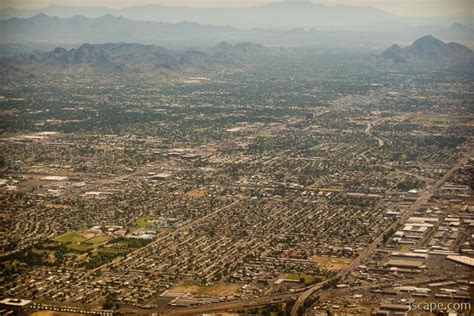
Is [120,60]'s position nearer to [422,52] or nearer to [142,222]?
[422,52]

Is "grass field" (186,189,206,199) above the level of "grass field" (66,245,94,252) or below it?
below

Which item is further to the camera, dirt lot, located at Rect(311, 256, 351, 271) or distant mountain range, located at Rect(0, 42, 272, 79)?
distant mountain range, located at Rect(0, 42, 272, 79)

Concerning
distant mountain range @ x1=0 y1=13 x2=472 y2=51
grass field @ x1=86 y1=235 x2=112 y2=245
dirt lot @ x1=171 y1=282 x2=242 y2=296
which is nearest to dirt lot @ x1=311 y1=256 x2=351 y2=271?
dirt lot @ x1=171 y1=282 x2=242 y2=296

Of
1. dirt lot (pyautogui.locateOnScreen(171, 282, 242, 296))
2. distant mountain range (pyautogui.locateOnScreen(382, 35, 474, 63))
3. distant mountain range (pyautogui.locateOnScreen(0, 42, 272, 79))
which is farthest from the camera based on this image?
distant mountain range (pyautogui.locateOnScreen(382, 35, 474, 63))

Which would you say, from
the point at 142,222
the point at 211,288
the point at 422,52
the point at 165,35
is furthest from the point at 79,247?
the point at 165,35

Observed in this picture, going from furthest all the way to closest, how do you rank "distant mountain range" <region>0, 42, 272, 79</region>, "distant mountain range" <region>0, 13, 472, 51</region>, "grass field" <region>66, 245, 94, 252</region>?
"distant mountain range" <region>0, 13, 472, 51</region> → "distant mountain range" <region>0, 42, 272, 79</region> → "grass field" <region>66, 245, 94, 252</region>

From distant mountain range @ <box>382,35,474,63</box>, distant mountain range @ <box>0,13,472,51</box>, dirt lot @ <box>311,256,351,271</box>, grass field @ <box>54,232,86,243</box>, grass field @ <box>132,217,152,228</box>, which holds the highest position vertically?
distant mountain range @ <box>382,35,474,63</box>

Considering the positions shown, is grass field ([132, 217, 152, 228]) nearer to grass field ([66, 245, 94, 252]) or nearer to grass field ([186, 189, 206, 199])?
grass field ([66, 245, 94, 252])

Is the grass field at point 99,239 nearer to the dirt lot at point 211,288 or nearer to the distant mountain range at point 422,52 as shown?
the dirt lot at point 211,288

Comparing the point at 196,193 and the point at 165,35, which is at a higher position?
the point at 196,193

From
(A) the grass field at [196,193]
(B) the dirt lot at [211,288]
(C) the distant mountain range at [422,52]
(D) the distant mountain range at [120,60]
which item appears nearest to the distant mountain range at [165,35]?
(D) the distant mountain range at [120,60]
